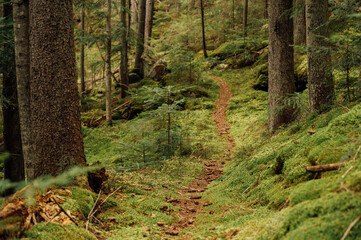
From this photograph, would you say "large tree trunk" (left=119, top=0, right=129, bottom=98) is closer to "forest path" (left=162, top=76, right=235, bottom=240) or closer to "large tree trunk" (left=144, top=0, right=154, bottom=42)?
"large tree trunk" (left=144, top=0, right=154, bottom=42)

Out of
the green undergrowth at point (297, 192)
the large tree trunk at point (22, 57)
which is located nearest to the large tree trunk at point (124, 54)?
the large tree trunk at point (22, 57)

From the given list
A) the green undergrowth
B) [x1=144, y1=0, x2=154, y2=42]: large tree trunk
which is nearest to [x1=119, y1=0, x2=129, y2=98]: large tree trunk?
[x1=144, y1=0, x2=154, y2=42]: large tree trunk

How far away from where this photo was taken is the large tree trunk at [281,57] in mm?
8564

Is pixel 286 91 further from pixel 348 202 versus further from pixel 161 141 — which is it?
pixel 348 202

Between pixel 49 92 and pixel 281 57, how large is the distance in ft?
23.0

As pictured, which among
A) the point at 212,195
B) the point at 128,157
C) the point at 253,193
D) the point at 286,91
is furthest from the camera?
the point at 128,157

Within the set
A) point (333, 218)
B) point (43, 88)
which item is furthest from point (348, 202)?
point (43, 88)

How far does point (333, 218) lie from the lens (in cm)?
200

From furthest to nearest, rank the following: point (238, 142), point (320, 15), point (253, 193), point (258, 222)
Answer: point (238, 142) → point (320, 15) → point (253, 193) → point (258, 222)

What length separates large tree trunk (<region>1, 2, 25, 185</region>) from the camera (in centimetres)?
801

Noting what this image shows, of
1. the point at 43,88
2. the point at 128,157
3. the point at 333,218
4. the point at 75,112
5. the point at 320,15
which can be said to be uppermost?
the point at 320,15

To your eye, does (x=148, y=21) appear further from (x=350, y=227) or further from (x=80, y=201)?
(x=350, y=227)

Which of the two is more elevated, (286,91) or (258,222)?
(286,91)

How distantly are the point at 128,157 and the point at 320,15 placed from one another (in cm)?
696
